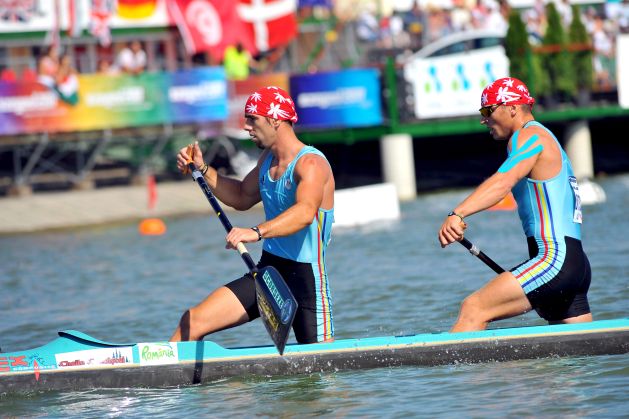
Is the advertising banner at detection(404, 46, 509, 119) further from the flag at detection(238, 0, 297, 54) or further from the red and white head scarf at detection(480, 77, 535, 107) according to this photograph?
the red and white head scarf at detection(480, 77, 535, 107)

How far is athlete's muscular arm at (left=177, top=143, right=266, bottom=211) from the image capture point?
8.16 m

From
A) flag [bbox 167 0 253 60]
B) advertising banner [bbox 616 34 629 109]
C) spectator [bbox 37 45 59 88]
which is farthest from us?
flag [bbox 167 0 253 60]

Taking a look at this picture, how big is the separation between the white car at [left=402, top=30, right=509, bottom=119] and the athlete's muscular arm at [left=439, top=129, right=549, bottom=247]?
15.1 metres

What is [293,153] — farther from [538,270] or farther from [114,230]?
[114,230]

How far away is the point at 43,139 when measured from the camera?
22.3 meters

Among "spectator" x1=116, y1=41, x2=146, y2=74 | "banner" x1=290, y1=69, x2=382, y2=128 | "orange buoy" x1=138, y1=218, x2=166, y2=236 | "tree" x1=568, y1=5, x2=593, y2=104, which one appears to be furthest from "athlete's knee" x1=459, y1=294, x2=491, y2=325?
"spectator" x1=116, y1=41, x2=146, y2=74

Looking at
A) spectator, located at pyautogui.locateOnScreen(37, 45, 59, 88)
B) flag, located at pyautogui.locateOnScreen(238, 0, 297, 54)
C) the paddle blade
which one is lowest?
the paddle blade

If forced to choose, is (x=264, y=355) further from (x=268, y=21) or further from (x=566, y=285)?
(x=268, y=21)

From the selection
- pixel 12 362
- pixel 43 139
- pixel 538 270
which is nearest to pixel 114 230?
pixel 43 139

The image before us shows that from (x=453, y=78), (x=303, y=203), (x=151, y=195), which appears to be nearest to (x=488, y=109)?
(x=303, y=203)

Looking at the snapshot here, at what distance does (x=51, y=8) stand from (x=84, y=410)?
19122 mm

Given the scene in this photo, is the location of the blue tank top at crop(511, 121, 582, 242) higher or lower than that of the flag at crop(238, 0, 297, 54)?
lower

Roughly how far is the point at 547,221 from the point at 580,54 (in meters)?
17.0

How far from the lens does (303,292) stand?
775 cm
